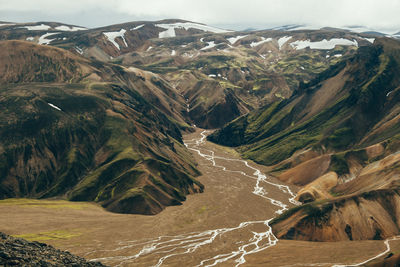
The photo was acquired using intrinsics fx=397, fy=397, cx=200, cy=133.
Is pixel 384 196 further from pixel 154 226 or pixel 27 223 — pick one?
pixel 27 223

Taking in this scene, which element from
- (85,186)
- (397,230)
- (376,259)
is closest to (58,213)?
(85,186)

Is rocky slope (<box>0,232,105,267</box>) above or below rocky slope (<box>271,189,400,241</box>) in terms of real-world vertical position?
above

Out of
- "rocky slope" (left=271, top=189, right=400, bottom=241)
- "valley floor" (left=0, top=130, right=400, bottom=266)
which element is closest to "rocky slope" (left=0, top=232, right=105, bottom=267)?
"valley floor" (left=0, top=130, right=400, bottom=266)

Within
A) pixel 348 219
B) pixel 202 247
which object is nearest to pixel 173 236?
pixel 202 247

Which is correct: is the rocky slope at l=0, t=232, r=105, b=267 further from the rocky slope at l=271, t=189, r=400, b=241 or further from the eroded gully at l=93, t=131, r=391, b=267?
the rocky slope at l=271, t=189, r=400, b=241

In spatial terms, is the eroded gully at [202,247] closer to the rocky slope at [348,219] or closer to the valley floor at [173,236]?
→ the valley floor at [173,236]

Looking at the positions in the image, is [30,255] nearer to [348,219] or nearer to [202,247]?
[202,247]
